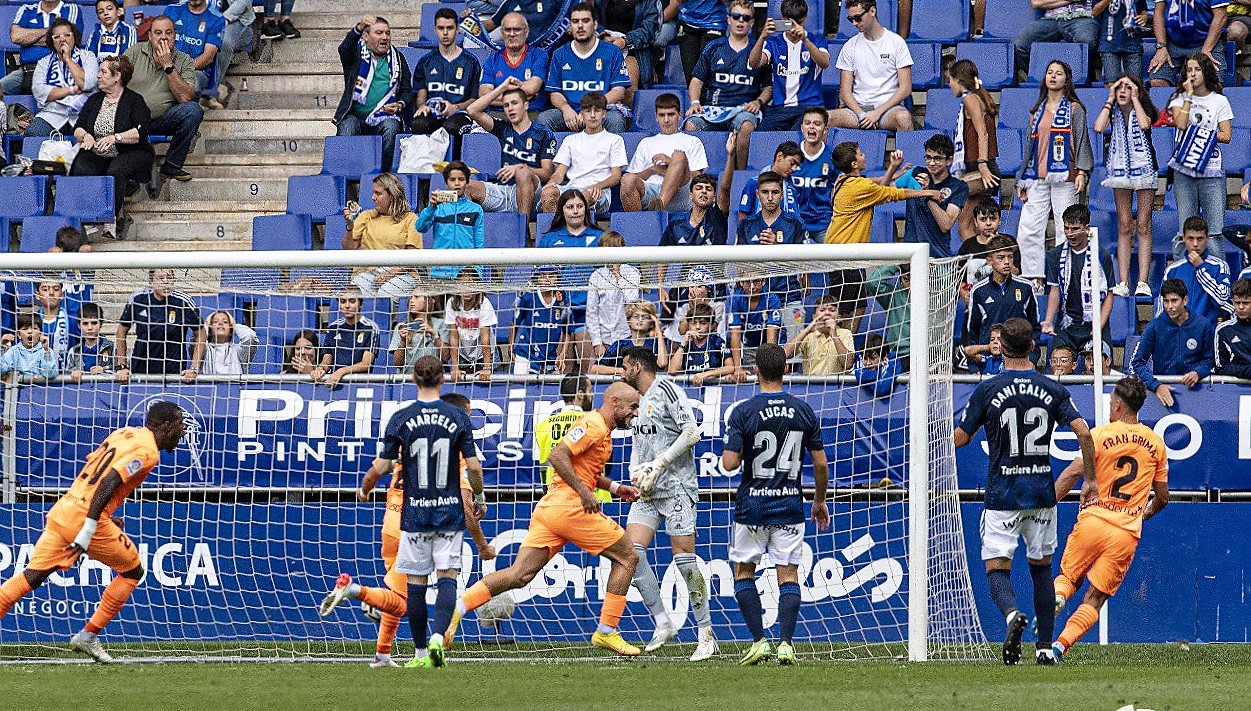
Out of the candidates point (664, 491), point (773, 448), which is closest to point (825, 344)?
point (664, 491)

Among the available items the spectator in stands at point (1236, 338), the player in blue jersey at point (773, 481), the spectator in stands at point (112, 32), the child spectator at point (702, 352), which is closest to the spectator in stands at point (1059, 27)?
the spectator in stands at point (1236, 338)

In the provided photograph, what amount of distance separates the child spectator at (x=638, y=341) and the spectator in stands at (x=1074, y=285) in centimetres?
293

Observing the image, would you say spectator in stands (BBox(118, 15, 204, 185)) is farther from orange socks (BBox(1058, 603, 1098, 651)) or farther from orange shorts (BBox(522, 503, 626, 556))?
orange socks (BBox(1058, 603, 1098, 651))

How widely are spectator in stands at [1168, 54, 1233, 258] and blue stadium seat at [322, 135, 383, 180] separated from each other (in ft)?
22.9

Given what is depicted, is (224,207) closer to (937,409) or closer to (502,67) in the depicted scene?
(502,67)

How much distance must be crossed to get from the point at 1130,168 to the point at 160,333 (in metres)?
7.66

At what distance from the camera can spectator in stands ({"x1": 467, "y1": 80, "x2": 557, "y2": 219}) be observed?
1510 centimetres

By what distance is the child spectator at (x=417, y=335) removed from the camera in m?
12.5

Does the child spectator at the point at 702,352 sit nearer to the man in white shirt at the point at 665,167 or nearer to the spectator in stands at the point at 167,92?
the man in white shirt at the point at 665,167

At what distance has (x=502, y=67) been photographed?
54.2 feet

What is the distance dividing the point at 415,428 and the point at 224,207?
767cm

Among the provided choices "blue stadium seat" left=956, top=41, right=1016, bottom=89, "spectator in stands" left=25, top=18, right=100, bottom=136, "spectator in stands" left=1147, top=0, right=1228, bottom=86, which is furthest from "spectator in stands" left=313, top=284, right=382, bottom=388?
"spectator in stands" left=1147, top=0, right=1228, bottom=86

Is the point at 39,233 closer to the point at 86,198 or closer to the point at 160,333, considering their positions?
the point at 86,198

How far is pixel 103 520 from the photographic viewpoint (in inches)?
416
